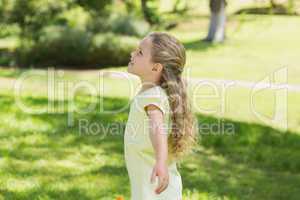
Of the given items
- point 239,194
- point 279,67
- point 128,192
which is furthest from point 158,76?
point 279,67

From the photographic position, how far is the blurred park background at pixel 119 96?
5402 millimetres

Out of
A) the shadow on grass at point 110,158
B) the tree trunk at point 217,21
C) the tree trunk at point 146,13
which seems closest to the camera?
the shadow on grass at point 110,158

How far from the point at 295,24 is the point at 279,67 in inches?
169

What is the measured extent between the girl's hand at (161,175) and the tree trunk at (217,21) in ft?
42.2

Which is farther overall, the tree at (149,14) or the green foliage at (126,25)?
the tree at (149,14)

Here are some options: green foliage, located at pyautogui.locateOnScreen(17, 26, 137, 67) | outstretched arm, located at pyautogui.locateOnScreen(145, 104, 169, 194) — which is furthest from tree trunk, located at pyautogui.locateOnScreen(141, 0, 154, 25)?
outstretched arm, located at pyautogui.locateOnScreen(145, 104, 169, 194)

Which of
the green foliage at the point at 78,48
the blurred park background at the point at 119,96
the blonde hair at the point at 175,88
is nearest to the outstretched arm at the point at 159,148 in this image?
the blonde hair at the point at 175,88

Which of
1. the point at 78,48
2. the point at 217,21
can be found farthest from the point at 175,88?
the point at 217,21

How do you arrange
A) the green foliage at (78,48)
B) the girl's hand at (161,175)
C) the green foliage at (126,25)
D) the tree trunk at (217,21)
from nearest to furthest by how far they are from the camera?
the girl's hand at (161,175) → the green foliage at (78,48) → the green foliage at (126,25) → the tree trunk at (217,21)

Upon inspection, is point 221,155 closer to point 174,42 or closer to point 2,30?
point 174,42

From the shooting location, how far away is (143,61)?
315cm

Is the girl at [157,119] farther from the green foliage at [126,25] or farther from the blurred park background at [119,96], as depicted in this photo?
the green foliage at [126,25]

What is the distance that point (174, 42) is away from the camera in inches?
123

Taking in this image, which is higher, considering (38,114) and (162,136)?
(162,136)
